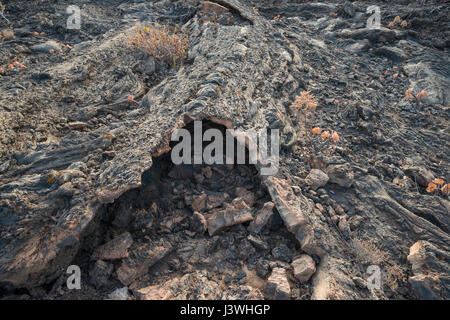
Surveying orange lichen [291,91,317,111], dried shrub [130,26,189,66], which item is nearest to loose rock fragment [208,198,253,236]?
orange lichen [291,91,317,111]

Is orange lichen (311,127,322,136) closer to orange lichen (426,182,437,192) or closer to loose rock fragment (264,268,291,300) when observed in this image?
orange lichen (426,182,437,192)

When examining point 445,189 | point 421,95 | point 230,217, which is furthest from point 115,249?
point 421,95

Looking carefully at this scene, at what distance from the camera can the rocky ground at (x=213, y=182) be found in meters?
3.06

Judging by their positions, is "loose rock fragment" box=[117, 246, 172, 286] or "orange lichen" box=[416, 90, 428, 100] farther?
"orange lichen" box=[416, 90, 428, 100]

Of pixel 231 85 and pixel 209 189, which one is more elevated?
pixel 231 85

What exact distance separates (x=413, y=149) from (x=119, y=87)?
6.63m

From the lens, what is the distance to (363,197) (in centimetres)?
402

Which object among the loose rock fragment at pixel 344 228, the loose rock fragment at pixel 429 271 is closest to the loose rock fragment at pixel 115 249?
the loose rock fragment at pixel 344 228

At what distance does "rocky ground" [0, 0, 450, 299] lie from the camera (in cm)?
306

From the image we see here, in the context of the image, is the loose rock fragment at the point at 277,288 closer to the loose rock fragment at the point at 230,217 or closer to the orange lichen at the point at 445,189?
the loose rock fragment at the point at 230,217

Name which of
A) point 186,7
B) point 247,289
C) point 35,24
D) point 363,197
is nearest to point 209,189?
point 247,289

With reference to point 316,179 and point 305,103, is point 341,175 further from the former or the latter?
point 305,103

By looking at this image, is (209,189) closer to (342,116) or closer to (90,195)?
(90,195)

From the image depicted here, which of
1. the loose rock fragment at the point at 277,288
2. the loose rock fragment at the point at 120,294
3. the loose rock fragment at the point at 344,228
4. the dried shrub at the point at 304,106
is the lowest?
the loose rock fragment at the point at 120,294
